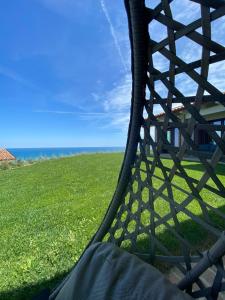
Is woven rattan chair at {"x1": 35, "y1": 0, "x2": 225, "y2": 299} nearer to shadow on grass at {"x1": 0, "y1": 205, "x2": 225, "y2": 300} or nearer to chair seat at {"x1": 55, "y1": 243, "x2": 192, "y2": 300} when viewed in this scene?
chair seat at {"x1": 55, "y1": 243, "x2": 192, "y2": 300}

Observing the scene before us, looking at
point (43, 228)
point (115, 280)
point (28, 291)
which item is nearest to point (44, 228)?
point (43, 228)

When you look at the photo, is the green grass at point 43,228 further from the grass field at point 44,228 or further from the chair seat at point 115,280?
the chair seat at point 115,280

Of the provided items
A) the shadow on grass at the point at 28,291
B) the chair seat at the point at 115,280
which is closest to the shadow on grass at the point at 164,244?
the shadow on grass at the point at 28,291

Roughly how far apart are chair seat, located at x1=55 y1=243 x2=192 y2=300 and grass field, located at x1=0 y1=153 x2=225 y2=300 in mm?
1517

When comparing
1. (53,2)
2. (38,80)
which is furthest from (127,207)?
(38,80)

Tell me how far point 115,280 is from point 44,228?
12.2 feet

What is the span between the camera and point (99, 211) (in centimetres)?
518

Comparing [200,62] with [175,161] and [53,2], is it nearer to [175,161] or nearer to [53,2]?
[175,161]

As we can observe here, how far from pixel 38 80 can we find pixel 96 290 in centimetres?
5015

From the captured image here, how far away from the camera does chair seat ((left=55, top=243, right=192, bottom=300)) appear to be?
1.00m

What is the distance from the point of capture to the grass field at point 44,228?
2896 millimetres

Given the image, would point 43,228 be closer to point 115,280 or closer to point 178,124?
point 115,280

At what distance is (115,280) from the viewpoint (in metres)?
1.12

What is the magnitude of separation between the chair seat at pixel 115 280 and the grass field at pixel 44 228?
1517 millimetres
